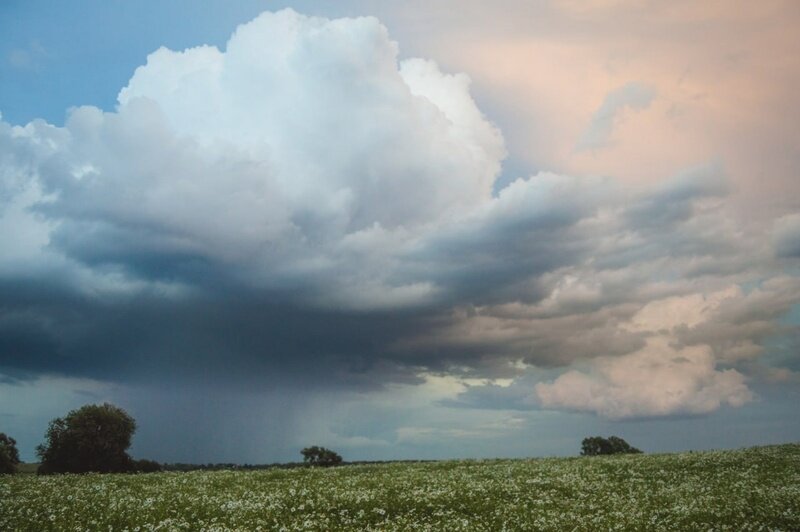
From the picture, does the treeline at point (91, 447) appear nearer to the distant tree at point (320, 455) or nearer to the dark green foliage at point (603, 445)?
the distant tree at point (320, 455)

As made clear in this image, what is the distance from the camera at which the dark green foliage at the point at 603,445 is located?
96938mm

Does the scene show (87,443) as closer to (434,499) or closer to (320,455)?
(320,455)

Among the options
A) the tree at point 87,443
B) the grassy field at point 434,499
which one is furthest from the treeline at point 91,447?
the grassy field at point 434,499

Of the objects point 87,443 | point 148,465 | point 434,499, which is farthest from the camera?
point 148,465

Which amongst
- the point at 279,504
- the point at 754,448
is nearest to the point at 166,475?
the point at 279,504

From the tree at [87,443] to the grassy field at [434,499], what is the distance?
33.4 meters

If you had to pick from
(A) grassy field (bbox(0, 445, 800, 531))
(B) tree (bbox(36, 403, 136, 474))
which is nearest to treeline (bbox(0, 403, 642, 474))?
(B) tree (bbox(36, 403, 136, 474))

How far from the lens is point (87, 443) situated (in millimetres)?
71750

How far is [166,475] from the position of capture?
4472cm

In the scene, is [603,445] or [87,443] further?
[603,445]

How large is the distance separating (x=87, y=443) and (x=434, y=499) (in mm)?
56878

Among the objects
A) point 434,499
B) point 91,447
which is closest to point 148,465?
point 91,447

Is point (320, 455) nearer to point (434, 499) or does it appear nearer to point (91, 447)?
point (91, 447)

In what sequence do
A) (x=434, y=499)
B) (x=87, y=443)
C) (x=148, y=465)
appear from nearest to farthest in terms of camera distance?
(x=434, y=499)
(x=87, y=443)
(x=148, y=465)
